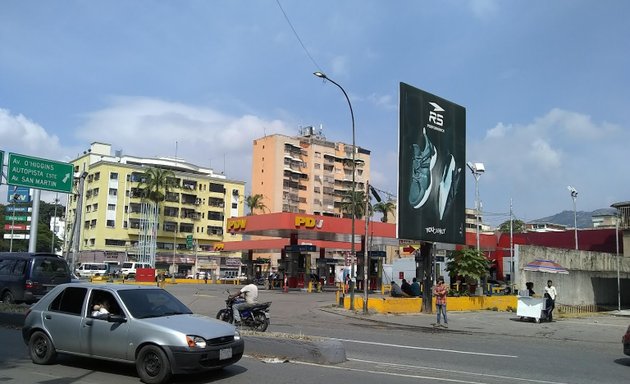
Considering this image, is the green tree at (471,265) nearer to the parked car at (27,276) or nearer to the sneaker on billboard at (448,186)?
the sneaker on billboard at (448,186)

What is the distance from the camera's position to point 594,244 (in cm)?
5894

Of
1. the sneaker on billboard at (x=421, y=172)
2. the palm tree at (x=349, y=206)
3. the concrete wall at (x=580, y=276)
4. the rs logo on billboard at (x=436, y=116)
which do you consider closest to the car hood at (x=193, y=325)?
the sneaker on billboard at (x=421, y=172)

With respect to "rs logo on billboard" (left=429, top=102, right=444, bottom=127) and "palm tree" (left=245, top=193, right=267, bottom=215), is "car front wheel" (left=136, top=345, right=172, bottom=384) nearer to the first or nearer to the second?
"rs logo on billboard" (left=429, top=102, right=444, bottom=127)

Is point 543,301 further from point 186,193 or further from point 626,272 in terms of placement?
point 186,193

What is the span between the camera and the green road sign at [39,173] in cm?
2545

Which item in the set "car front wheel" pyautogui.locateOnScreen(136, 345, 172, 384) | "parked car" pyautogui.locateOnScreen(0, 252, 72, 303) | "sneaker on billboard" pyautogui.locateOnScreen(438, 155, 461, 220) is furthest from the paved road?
"sneaker on billboard" pyautogui.locateOnScreen(438, 155, 461, 220)

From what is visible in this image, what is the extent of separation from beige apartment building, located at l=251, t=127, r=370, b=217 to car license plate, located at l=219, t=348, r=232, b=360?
9705cm

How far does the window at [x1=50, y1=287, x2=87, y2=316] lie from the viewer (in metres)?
9.74

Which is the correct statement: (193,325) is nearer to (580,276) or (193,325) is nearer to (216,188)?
(580,276)

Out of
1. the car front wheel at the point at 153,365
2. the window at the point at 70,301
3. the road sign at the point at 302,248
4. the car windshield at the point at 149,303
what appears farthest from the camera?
the road sign at the point at 302,248

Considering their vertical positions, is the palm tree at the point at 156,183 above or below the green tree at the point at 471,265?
above

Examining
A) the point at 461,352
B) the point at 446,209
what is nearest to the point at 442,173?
the point at 446,209

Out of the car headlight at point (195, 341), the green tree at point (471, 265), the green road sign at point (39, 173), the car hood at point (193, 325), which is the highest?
the green road sign at point (39, 173)

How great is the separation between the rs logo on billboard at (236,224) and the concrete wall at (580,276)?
20.4m
